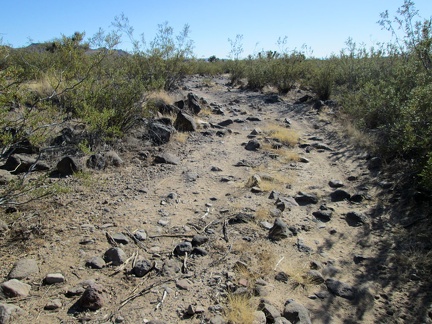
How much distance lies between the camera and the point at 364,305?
10.3 feet

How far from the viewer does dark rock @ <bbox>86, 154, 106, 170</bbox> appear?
552 cm

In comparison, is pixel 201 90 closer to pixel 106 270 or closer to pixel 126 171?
pixel 126 171

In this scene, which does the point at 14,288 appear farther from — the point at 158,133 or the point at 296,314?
the point at 158,133

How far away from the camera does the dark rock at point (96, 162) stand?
552cm

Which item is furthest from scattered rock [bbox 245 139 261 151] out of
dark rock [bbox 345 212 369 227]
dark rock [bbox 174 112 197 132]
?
dark rock [bbox 345 212 369 227]

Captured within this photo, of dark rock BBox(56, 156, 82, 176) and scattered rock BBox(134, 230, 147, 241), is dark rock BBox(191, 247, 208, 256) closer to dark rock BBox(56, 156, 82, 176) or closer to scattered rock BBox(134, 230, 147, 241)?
scattered rock BBox(134, 230, 147, 241)

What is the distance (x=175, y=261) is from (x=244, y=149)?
4.46 meters

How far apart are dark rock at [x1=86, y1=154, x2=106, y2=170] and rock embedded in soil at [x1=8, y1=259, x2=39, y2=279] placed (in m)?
2.53

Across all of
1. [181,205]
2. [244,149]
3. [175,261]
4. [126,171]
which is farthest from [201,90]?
[175,261]

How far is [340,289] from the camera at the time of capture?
10.8ft

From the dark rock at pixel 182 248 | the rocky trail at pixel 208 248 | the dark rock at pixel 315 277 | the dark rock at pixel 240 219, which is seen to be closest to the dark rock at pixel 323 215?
the rocky trail at pixel 208 248

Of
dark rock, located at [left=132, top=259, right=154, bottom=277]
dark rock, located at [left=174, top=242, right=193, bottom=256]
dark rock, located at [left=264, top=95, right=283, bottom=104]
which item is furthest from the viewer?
dark rock, located at [left=264, top=95, right=283, bottom=104]

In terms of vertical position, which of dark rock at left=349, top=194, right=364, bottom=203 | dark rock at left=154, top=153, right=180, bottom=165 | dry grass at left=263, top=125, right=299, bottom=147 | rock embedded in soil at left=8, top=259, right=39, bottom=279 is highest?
dry grass at left=263, top=125, right=299, bottom=147

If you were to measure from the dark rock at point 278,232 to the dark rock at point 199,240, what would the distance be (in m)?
0.78
